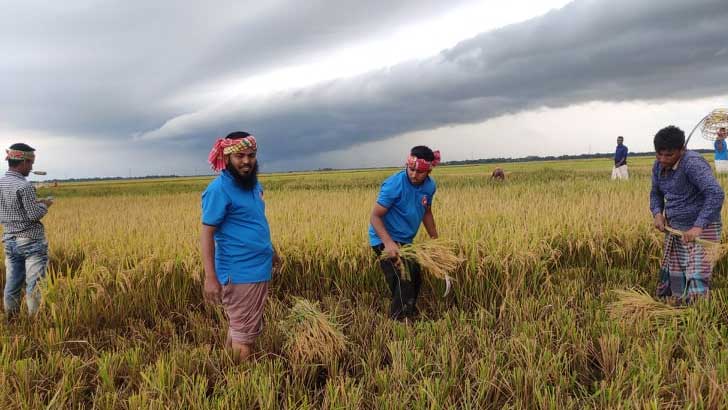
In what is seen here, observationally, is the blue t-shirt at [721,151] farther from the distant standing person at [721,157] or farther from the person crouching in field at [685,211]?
the person crouching in field at [685,211]

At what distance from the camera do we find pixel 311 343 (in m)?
2.40

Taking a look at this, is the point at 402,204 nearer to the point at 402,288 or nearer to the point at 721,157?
the point at 402,288

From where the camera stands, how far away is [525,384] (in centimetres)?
195

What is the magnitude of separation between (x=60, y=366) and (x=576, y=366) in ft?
10.1

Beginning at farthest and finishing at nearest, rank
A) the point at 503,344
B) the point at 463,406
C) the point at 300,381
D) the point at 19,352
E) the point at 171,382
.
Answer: the point at 19,352 < the point at 503,344 < the point at 300,381 < the point at 171,382 < the point at 463,406

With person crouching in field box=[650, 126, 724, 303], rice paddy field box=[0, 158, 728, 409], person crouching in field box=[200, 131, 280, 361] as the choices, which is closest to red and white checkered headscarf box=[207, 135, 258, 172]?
person crouching in field box=[200, 131, 280, 361]

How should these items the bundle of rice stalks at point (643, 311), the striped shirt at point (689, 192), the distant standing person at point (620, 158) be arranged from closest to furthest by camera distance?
1. the bundle of rice stalks at point (643, 311)
2. the striped shirt at point (689, 192)
3. the distant standing person at point (620, 158)

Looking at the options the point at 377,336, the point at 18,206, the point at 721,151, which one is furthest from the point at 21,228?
the point at 721,151

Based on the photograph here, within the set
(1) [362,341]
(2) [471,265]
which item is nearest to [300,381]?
(1) [362,341]

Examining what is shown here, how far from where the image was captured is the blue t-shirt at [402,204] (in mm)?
3031

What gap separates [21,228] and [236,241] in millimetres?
2487

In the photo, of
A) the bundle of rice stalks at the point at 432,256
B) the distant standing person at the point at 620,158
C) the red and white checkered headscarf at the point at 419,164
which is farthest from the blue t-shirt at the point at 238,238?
the distant standing person at the point at 620,158

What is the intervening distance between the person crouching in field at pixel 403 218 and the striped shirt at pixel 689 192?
72.8 inches

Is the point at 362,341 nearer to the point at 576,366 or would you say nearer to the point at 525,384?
the point at 525,384
